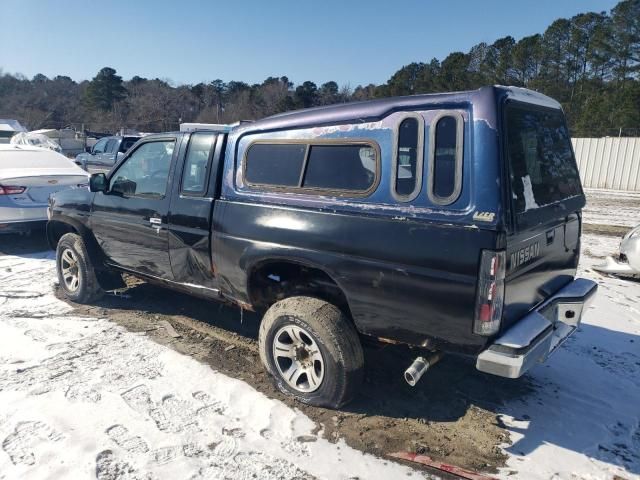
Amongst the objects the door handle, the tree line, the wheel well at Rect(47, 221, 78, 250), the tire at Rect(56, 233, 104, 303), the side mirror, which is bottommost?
the tire at Rect(56, 233, 104, 303)

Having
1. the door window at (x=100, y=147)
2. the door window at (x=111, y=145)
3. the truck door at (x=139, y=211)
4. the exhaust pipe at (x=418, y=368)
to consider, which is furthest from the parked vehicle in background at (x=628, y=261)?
the door window at (x=100, y=147)

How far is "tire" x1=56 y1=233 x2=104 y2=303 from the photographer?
16.9ft

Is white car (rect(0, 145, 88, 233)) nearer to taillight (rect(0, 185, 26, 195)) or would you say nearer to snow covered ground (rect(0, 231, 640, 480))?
taillight (rect(0, 185, 26, 195))

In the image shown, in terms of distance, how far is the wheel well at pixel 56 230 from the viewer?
18.6 feet

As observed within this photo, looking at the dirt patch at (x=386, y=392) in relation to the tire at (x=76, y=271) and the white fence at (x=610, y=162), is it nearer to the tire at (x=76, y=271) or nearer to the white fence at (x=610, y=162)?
the tire at (x=76, y=271)

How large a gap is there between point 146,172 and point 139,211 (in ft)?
1.31

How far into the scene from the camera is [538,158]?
3203mm

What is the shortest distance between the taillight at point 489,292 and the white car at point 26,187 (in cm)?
703

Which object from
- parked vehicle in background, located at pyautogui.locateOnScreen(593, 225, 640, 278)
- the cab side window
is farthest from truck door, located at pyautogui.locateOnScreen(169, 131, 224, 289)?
parked vehicle in background, located at pyautogui.locateOnScreen(593, 225, 640, 278)

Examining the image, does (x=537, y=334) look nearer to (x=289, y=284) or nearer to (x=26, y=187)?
(x=289, y=284)

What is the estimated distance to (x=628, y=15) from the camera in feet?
124

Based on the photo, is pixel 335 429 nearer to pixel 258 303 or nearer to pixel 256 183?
pixel 258 303

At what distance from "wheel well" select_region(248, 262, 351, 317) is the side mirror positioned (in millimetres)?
2184

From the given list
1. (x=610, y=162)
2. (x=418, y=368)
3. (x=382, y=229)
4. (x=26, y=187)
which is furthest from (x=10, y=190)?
(x=610, y=162)
